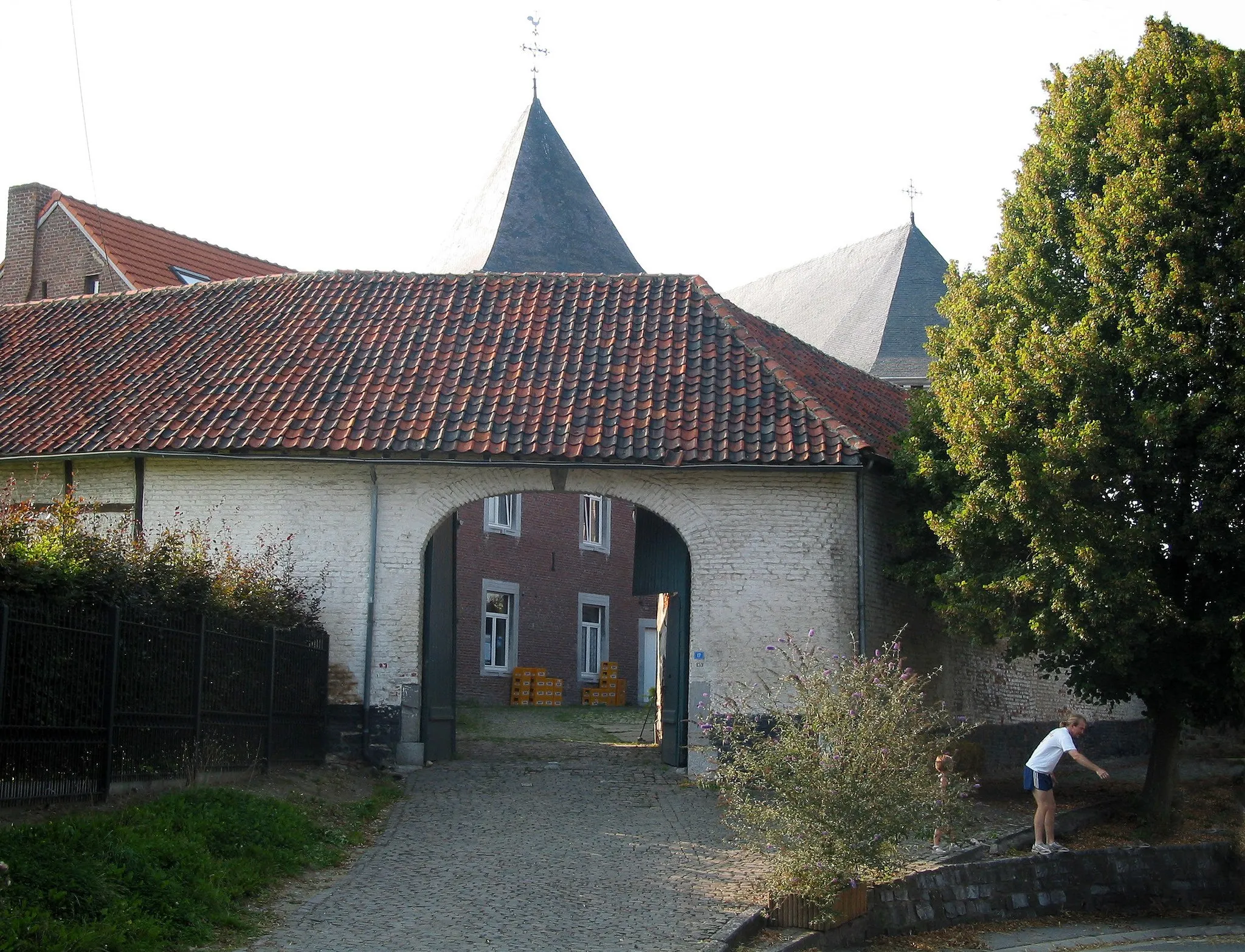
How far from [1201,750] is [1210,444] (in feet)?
38.2

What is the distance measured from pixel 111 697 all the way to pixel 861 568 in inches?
360

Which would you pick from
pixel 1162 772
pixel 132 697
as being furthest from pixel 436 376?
pixel 1162 772

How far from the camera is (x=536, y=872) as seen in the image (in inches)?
416

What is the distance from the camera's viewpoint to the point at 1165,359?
13867mm

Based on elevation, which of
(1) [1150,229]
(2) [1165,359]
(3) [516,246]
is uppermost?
(3) [516,246]

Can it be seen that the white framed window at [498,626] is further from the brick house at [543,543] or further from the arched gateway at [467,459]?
the arched gateway at [467,459]

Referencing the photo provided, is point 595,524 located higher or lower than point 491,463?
higher

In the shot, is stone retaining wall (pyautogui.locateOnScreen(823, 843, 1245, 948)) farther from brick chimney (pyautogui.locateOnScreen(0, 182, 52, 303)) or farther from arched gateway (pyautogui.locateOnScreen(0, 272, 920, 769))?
brick chimney (pyautogui.locateOnScreen(0, 182, 52, 303))

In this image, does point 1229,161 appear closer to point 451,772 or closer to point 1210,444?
point 1210,444

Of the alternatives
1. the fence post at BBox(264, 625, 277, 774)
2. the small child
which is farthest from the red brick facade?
the small child

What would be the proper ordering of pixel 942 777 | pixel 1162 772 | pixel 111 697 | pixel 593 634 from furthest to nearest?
pixel 593 634 → pixel 1162 772 → pixel 942 777 → pixel 111 697

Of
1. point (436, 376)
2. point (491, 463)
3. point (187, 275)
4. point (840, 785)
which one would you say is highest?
point (187, 275)

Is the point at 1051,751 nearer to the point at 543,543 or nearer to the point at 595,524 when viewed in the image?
the point at 543,543

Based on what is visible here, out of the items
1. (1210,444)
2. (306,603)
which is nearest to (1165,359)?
(1210,444)
